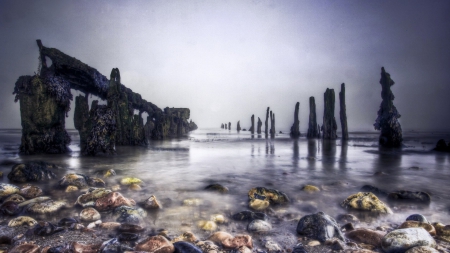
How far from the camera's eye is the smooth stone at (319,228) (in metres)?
2.20

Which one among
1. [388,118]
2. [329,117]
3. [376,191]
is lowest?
[376,191]

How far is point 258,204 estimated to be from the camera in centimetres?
323

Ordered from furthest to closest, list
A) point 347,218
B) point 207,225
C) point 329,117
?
point 329,117
point 347,218
point 207,225

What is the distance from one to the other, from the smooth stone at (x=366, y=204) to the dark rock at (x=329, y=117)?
23.6 m

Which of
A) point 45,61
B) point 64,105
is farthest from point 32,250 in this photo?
point 45,61

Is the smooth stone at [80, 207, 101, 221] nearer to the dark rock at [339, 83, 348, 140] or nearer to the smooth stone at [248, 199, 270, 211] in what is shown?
the smooth stone at [248, 199, 270, 211]

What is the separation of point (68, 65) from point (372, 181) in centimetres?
1328

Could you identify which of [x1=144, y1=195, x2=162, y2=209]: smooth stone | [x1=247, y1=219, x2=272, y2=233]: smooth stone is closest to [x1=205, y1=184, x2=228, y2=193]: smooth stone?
[x1=144, y1=195, x2=162, y2=209]: smooth stone

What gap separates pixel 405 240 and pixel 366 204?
3.78 ft

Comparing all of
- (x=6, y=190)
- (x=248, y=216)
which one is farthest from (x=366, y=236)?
(x=6, y=190)

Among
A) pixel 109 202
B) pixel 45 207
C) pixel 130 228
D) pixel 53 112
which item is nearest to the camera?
pixel 130 228

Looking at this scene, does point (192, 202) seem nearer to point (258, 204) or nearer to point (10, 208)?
point (258, 204)

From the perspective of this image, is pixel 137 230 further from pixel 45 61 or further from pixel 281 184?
pixel 45 61

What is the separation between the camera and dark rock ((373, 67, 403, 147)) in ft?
51.5
